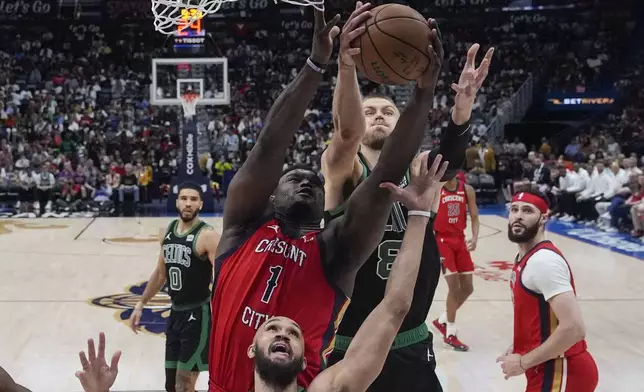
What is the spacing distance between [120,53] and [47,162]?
927cm

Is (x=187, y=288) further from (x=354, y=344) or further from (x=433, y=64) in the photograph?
(x=433, y=64)

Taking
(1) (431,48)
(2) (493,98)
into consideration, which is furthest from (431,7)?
(1) (431,48)

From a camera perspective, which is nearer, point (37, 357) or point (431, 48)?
point (431, 48)

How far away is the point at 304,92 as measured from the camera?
2207mm

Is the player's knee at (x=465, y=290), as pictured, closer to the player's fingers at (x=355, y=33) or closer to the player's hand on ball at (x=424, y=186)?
the player's hand on ball at (x=424, y=186)

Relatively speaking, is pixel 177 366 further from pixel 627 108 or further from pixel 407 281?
pixel 627 108

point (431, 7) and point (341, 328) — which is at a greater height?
point (431, 7)

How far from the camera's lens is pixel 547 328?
3.13m

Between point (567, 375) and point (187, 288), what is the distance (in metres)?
2.34

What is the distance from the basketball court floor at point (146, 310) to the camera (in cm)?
513

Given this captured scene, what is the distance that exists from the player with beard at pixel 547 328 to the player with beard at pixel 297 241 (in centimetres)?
119

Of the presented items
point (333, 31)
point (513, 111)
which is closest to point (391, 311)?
point (333, 31)

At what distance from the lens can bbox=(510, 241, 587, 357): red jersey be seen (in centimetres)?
314

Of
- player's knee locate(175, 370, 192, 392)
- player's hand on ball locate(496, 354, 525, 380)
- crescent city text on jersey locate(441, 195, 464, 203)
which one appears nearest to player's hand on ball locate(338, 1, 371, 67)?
player's hand on ball locate(496, 354, 525, 380)
